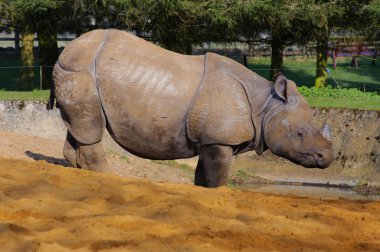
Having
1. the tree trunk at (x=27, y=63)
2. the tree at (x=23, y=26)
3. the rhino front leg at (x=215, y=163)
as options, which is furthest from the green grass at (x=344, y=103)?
the tree trunk at (x=27, y=63)

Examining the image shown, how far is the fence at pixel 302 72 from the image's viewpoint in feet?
91.7

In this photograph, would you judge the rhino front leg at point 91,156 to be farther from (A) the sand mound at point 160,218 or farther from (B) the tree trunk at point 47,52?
(B) the tree trunk at point 47,52

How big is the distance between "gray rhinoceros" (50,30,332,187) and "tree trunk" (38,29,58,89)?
14.0 m

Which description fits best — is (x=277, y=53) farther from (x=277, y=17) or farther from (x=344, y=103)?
(x=344, y=103)

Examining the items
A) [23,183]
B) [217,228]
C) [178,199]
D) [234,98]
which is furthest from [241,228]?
[234,98]

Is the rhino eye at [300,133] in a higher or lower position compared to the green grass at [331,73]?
higher

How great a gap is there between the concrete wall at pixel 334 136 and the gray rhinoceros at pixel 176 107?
723 cm

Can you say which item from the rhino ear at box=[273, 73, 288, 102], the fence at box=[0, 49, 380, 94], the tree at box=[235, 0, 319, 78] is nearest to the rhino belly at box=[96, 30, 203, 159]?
the rhino ear at box=[273, 73, 288, 102]

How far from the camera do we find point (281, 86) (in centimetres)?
892

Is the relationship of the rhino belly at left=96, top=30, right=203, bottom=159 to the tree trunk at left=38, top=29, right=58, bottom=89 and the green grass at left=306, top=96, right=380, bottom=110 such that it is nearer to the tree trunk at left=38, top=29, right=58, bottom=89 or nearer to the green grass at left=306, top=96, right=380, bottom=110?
the green grass at left=306, top=96, right=380, bottom=110

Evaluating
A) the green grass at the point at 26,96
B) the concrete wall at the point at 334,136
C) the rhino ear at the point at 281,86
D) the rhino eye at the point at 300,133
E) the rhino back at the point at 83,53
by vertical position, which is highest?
the rhino back at the point at 83,53

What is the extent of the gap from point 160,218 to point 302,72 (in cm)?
2646

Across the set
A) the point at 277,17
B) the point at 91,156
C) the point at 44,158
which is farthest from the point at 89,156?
the point at 277,17

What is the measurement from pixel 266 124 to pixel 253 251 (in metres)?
4.04
